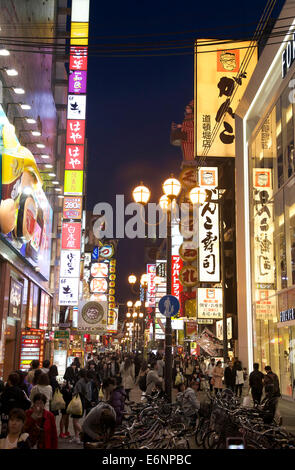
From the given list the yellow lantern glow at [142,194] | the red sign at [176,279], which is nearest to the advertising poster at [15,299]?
the yellow lantern glow at [142,194]

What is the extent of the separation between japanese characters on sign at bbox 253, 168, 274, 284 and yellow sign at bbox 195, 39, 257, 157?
414 inches

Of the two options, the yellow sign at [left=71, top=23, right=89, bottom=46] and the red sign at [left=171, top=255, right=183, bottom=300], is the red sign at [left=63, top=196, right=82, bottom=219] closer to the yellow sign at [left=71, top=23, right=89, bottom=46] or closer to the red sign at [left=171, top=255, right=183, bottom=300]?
the yellow sign at [left=71, top=23, right=89, bottom=46]

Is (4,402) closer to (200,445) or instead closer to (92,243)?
(200,445)

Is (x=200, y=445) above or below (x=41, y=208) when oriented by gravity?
below

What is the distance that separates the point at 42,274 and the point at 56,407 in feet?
69.8

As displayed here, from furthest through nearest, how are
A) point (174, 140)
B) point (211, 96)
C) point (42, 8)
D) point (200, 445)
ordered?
1. point (174, 140)
2. point (211, 96)
3. point (42, 8)
4. point (200, 445)

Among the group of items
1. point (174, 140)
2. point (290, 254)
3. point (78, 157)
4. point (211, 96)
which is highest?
point (174, 140)

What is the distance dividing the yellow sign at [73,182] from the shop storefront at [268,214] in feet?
33.9

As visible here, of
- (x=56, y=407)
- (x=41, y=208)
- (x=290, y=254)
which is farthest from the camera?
(x=41, y=208)

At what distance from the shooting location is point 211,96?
41.4 meters

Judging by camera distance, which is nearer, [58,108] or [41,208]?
[41,208]

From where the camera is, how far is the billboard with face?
67.8 ft

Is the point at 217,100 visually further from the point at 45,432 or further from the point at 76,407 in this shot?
the point at 45,432

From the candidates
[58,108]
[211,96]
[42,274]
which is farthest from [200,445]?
[58,108]
